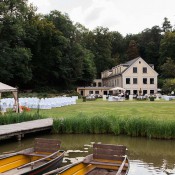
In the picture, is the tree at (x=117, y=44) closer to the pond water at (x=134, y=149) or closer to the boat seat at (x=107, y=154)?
the pond water at (x=134, y=149)

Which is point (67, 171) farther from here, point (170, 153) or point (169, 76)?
point (169, 76)

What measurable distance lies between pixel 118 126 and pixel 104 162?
8.32 meters

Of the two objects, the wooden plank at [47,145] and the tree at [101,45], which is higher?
the tree at [101,45]

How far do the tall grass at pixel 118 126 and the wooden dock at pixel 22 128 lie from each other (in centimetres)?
88

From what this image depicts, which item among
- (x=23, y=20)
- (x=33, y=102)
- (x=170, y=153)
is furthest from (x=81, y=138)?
(x=23, y=20)

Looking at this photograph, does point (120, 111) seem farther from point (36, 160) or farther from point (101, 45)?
point (101, 45)

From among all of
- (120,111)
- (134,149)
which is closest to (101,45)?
(120,111)

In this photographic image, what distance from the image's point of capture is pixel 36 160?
11906 mm

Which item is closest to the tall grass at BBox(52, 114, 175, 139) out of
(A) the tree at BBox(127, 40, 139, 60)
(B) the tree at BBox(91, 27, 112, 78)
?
(B) the tree at BBox(91, 27, 112, 78)

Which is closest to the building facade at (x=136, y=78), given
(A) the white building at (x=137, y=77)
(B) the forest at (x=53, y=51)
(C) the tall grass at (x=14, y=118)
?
(A) the white building at (x=137, y=77)

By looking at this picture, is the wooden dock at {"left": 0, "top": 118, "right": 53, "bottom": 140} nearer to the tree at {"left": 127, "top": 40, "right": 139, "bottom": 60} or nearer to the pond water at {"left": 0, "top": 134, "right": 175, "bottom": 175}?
the pond water at {"left": 0, "top": 134, "right": 175, "bottom": 175}

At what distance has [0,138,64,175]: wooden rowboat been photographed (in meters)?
10.9

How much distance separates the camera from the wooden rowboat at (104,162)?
10.9m

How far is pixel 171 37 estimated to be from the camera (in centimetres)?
8325
